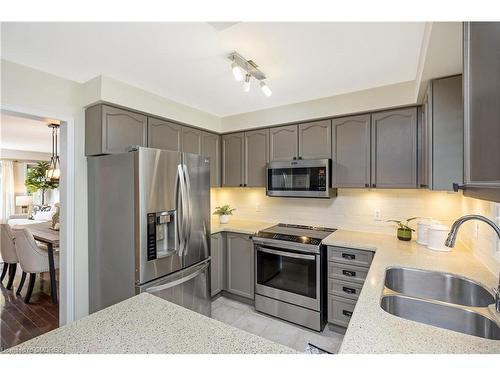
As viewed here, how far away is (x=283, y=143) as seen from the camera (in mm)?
2869

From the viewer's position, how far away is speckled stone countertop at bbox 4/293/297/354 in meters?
0.71

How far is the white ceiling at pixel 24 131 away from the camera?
11.5ft

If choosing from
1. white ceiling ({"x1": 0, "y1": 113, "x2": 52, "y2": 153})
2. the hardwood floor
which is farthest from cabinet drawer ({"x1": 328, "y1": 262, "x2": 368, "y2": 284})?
white ceiling ({"x1": 0, "y1": 113, "x2": 52, "y2": 153})

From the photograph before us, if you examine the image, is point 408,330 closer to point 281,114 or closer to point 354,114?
point 354,114

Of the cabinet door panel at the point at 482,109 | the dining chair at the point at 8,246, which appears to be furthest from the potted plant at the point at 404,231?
the dining chair at the point at 8,246

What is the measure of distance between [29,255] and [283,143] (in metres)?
3.47

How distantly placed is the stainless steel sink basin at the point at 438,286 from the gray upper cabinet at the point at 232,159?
2.05 m

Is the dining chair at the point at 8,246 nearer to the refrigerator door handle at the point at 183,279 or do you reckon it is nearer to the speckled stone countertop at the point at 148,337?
the refrigerator door handle at the point at 183,279

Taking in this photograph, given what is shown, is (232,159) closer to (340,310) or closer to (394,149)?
(394,149)

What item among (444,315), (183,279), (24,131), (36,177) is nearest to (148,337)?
(444,315)

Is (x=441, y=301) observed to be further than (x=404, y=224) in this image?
No

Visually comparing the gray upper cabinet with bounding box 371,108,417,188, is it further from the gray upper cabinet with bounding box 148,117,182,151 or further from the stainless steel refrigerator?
the gray upper cabinet with bounding box 148,117,182,151

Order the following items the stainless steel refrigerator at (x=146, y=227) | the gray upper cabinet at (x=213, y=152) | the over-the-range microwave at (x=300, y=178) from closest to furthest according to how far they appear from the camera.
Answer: the stainless steel refrigerator at (x=146, y=227) → the over-the-range microwave at (x=300, y=178) → the gray upper cabinet at (x=213, y=152)
